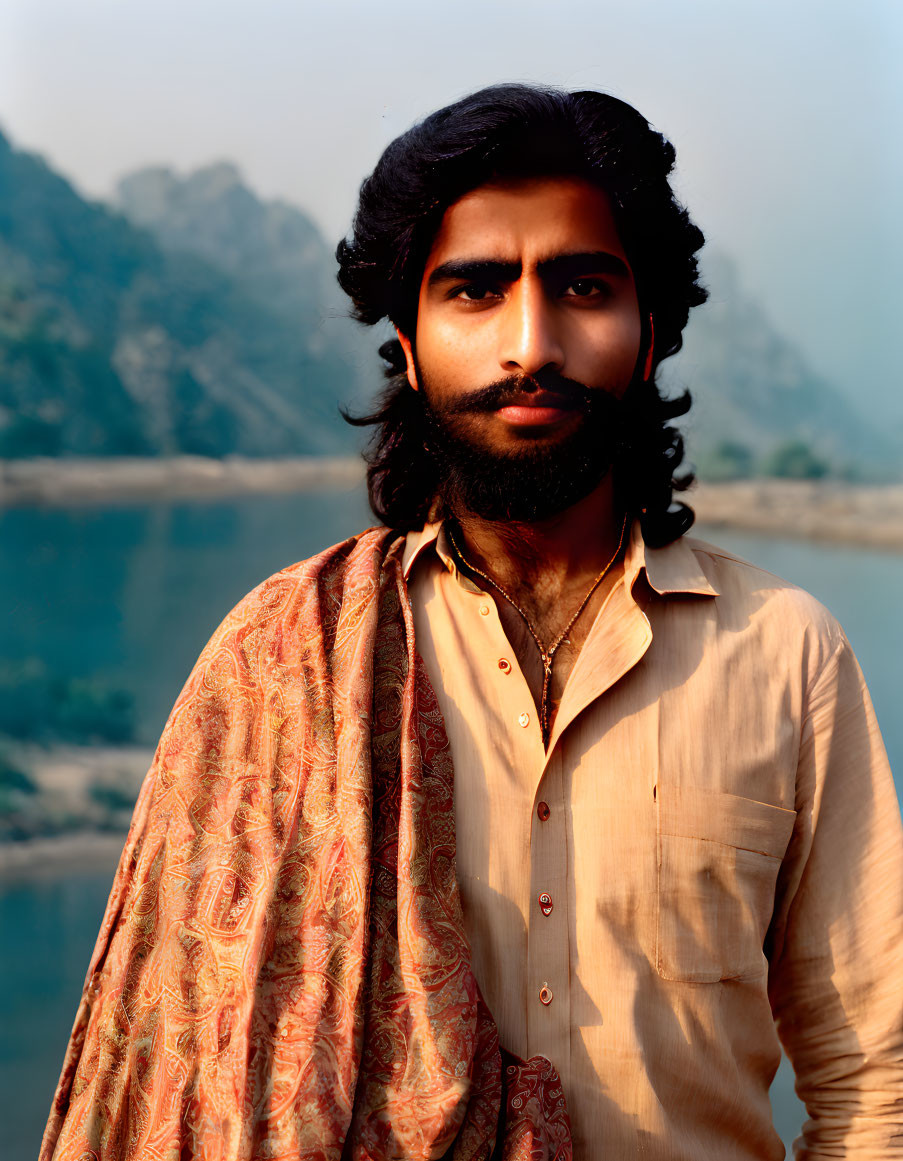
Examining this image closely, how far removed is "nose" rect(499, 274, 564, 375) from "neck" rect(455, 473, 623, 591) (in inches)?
9.0

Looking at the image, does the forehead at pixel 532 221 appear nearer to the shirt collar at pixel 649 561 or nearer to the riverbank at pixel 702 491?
the shirt collar at pixel 649 561

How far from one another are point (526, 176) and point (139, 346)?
265 centimetres

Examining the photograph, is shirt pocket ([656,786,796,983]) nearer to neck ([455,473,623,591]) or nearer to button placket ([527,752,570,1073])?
button placket ([527,752,570,1073])

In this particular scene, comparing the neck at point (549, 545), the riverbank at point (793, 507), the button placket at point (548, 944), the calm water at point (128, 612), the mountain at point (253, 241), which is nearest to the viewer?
the button placket at point (548, 944)

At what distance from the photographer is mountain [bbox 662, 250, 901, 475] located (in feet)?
12.3

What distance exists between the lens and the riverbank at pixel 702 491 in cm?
374

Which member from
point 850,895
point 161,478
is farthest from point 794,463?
point 850,895

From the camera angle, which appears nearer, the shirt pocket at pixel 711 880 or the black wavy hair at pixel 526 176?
the shirt pocket at pixel 711 880

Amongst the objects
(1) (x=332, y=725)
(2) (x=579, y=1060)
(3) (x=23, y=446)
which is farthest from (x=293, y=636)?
(3) (x=23, y=446)

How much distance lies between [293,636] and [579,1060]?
609mm

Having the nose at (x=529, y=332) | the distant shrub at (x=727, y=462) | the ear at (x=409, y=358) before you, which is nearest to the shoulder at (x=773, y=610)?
the nose at (x=529, y=332)

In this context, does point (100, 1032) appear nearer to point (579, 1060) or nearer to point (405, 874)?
point (405, 874)

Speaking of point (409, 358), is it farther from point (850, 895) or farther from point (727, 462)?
point (727, 462)

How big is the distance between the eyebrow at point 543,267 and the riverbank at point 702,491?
236 centimetres
